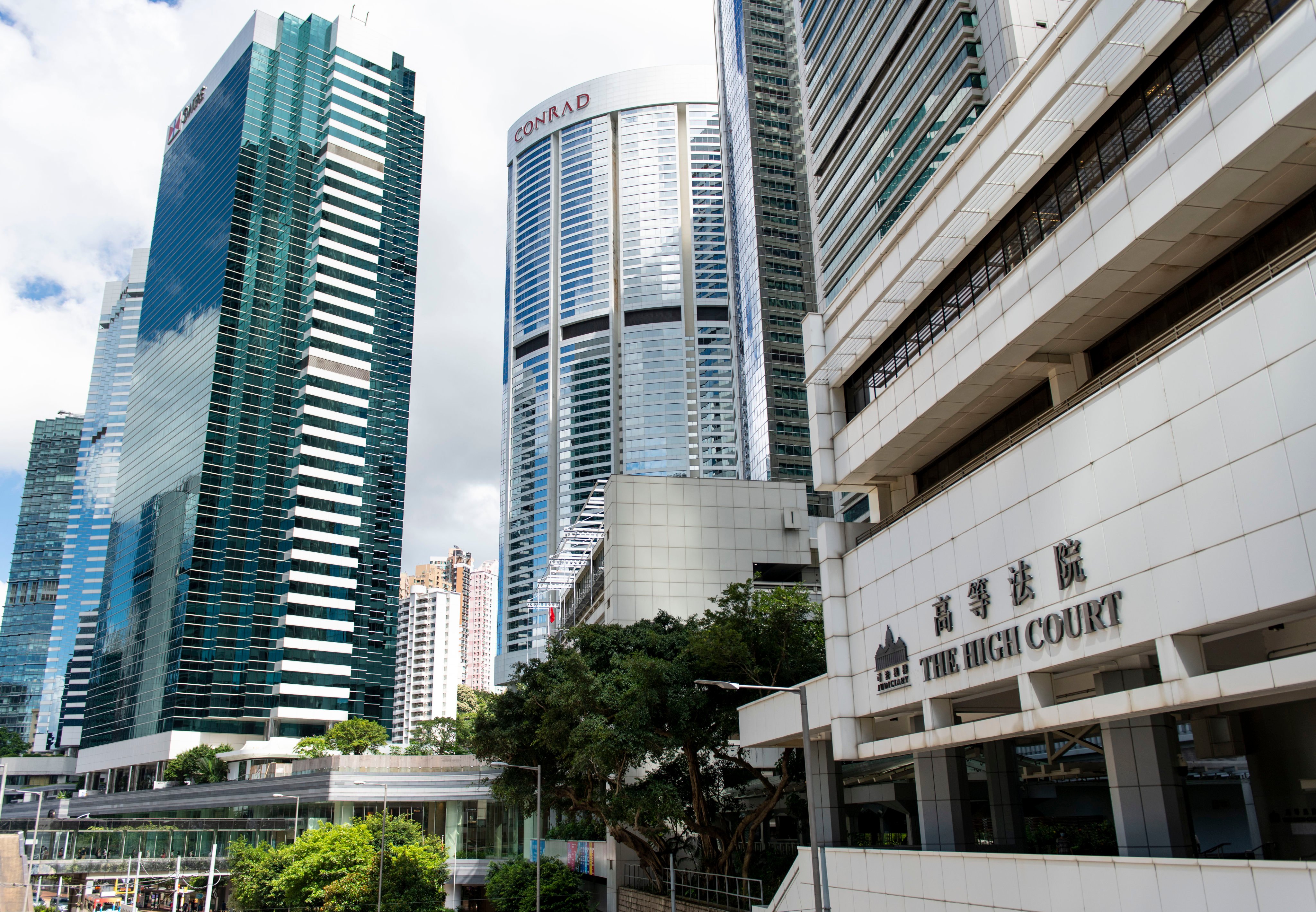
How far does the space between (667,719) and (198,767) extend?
4093 inches

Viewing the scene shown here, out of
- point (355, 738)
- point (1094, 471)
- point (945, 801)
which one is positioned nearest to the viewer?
point (1094, 471)

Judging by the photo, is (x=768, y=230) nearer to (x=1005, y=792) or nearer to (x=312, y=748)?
(x=312, y=748)

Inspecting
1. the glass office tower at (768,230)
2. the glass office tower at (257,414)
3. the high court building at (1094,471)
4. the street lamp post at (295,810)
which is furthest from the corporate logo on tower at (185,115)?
the high court building at (1094,471)

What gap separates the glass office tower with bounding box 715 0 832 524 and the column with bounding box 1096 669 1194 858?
11689cm

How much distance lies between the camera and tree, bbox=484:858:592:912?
177 feet

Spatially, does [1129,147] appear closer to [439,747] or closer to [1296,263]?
[1296,263]

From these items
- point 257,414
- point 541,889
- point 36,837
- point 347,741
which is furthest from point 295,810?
point 257,414

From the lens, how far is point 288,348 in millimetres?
154875

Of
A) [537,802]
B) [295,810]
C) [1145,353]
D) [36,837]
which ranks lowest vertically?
[36,837]

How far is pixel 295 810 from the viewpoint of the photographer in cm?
8319

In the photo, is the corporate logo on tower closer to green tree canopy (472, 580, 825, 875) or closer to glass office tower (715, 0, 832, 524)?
glass office tower (715, 0, 832, 524)

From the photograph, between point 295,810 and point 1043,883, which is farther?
point 295,810

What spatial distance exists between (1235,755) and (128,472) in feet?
579

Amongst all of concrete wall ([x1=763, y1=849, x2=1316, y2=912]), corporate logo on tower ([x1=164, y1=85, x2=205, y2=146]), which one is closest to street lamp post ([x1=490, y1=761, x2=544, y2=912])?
concrete wall ([x1=763, y1=849, x2=1316, y2=912])
